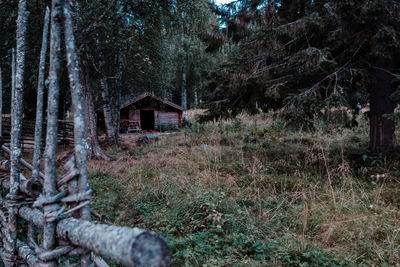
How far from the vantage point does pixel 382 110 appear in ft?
18.5

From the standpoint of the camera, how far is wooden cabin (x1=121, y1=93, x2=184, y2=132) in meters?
21.9

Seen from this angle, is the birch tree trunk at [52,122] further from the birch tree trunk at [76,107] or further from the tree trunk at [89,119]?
the tree trunk at [89,119]

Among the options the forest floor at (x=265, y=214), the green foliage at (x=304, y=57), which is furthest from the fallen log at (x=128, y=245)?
the green foliage at (x=304, y=57)

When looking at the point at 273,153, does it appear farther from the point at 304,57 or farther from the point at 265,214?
the point at 265,214

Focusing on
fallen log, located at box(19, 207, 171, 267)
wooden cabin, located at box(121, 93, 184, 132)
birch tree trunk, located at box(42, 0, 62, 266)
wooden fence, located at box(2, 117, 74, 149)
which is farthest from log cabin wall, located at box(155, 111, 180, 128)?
fallen log, located at box(19, 207, 171, 267)

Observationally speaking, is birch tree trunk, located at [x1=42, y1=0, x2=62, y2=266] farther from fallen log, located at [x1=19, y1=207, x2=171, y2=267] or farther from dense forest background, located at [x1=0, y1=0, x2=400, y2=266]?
fallen log, located at [x1=19, y1=207, x2=171, y2=267]

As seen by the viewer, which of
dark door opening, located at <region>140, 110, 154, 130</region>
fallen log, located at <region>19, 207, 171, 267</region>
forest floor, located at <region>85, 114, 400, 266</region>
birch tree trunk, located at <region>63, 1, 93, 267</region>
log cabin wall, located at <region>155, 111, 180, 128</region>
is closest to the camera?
fallen log, located at <region>19, 207, 171, 267</region>

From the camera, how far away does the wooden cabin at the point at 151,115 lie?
21.9m

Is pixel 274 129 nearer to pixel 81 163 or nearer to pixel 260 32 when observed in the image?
pixel 260 32

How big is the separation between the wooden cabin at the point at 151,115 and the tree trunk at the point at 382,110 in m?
17.3

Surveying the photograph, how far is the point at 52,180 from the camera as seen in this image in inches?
54.2

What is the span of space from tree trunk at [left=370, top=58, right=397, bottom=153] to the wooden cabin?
17.3 metres

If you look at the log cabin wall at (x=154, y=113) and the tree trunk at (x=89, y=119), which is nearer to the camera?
the tree trunk at (x=89, y=119)

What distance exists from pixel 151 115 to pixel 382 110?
21.8 m
